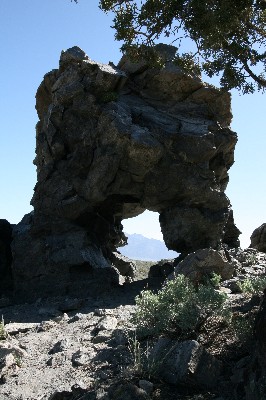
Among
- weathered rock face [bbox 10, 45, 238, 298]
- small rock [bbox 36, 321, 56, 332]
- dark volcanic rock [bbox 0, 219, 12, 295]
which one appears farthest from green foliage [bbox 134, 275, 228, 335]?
dark volcanic rock [bbox 0, 219, 12, 295]

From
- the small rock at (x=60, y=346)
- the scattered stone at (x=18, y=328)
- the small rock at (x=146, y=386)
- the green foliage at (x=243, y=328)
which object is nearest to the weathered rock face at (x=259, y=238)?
the scattered stone at (x=18, y=328)

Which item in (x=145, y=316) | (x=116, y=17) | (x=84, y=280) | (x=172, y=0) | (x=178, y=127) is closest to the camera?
(x=145, y=316)

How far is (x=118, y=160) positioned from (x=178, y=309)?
1315 centimetres

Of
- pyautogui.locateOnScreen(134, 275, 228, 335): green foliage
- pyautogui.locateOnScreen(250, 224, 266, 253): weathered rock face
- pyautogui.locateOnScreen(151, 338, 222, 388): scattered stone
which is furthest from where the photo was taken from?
pyautogui.locateOnScreen(250, 224, 266, 253): weathered rock face

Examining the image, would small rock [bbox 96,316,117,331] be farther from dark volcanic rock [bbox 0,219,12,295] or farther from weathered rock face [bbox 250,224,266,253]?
weathered rock face [bbox 250,224,266,253]

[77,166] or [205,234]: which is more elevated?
[77,166]

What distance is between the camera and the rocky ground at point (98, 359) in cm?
746

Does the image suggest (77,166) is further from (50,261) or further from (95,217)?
(50,261)

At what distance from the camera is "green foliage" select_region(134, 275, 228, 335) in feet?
31.6

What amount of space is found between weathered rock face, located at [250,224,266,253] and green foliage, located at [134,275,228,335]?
21.3m

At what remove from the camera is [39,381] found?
9.50m

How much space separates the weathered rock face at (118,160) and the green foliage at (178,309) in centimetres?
1209

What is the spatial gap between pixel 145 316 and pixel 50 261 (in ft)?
43.5

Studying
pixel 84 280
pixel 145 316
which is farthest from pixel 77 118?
pixel 145 316
